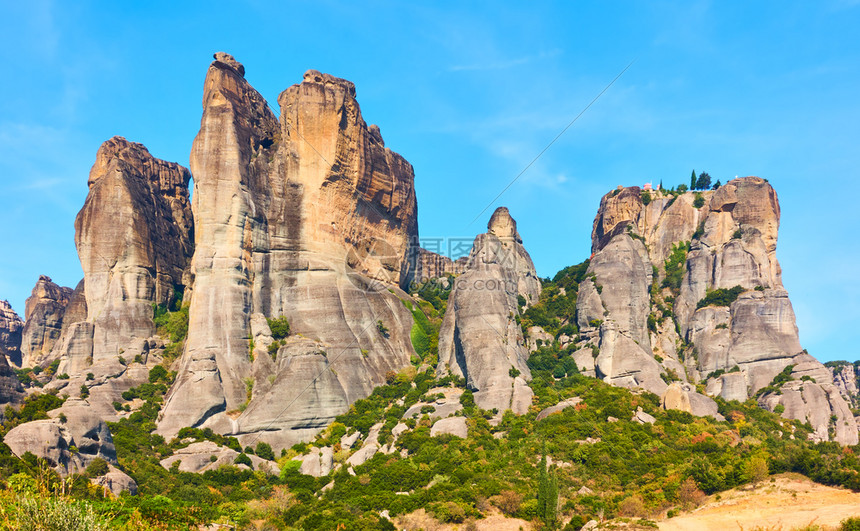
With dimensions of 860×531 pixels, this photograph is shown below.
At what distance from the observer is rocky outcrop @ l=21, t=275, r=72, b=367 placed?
308 ft

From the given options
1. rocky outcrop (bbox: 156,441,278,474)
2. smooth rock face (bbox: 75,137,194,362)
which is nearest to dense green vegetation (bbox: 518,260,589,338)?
rocky outcrop (bbox: 156,441,278,474)

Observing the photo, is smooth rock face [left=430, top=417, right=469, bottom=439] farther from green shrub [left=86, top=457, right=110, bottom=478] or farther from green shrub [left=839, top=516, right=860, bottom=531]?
green shrub [left=839, top=516, right=860, bottom=531]

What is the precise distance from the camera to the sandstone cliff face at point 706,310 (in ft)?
233

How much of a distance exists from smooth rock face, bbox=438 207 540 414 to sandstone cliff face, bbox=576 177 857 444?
7761mm

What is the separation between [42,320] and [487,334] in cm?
5431

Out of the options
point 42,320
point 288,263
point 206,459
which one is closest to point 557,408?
point 206,459

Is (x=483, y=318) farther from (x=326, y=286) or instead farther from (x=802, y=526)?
(x=802, y=526)

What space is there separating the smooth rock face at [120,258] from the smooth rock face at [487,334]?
26.8 m

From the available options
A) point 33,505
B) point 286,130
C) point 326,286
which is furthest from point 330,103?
point 33,505

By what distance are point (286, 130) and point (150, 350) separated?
23.1 meters

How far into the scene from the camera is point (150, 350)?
242ft

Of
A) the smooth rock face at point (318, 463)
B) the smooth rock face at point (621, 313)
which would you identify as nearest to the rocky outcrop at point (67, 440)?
the smooth rock face at point (318, 463)

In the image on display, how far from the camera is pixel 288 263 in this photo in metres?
75.6

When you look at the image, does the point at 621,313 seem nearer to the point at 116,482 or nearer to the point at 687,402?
the point at 687,402
